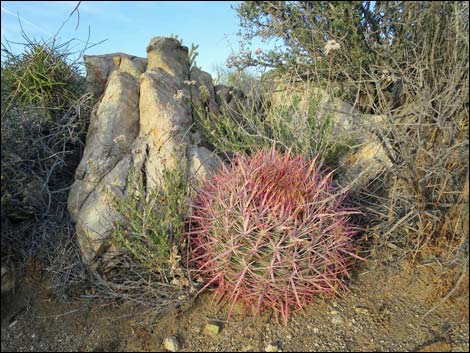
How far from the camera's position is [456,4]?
2.84 metres

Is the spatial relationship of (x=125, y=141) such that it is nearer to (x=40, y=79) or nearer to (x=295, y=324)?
(x=40, y=79)

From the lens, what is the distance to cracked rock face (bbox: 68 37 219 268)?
11.0ft

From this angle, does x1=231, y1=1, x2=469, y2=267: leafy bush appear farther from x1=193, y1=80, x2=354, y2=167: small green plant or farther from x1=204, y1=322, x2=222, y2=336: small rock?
x1=204, y1=322, x2=222, y2=336: small rock

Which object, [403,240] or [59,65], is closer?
[403,240]

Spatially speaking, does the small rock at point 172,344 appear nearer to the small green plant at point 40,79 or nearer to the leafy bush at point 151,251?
the leafy bush at point 151,251

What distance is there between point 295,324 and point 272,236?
2.13 ft

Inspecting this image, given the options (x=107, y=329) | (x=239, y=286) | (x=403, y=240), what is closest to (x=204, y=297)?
(x=239, y=286)

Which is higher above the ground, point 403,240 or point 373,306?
point 403,240

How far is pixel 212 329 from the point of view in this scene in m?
2.69

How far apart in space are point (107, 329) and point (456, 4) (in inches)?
132

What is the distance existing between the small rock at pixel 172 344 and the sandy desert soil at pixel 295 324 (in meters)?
0.03

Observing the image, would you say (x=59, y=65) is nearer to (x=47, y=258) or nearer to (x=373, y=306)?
(x=47, y=258)

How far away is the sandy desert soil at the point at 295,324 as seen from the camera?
257 centimetres

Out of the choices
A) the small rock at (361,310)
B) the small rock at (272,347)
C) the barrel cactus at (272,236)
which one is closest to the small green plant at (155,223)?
the barrel cactus at (272,236)
